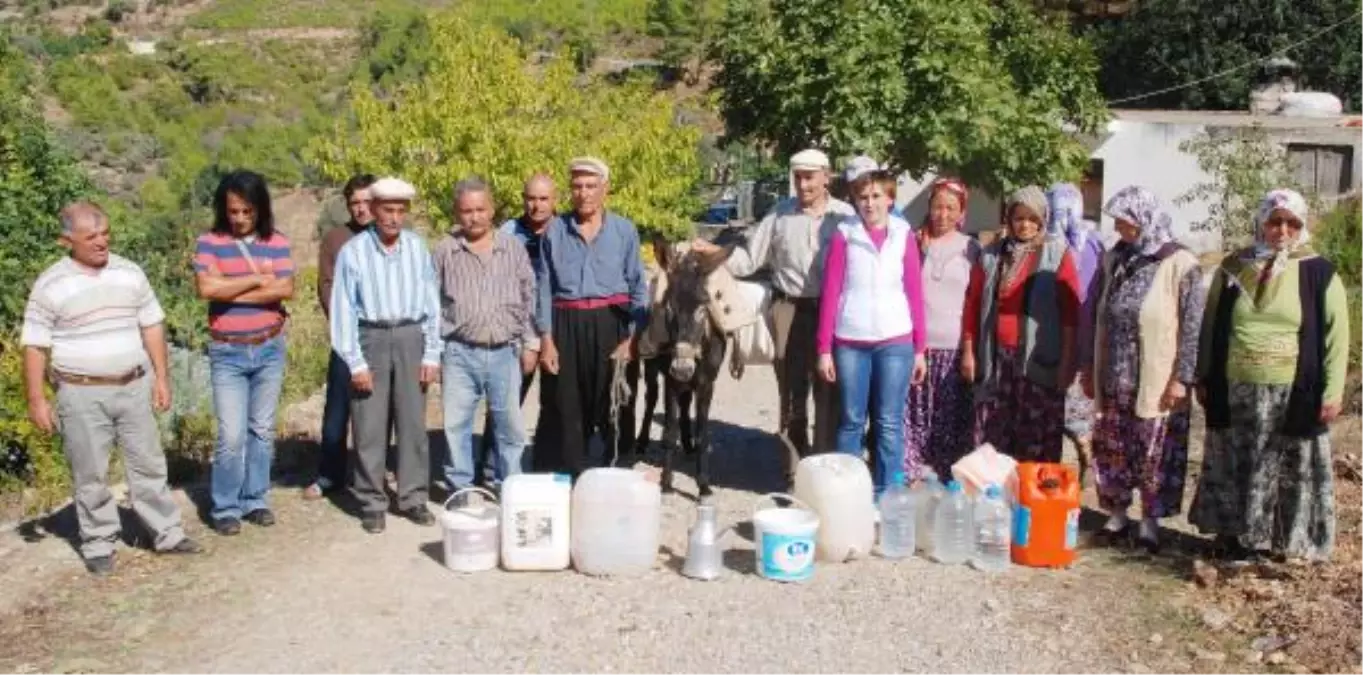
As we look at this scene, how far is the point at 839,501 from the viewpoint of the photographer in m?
5.21

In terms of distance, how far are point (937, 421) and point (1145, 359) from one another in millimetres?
1105

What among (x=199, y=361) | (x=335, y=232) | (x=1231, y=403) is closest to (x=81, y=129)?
(x=199, y=361)

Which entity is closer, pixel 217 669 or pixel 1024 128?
pixel 217 669

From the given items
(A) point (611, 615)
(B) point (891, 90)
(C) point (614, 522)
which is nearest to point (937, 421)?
(C) point (614, 522)

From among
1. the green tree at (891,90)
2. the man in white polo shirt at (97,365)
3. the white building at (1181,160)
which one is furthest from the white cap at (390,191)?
the white building at (1181,160)

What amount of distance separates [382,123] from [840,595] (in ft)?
42.4

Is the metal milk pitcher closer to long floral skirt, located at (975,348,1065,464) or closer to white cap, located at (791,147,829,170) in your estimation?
long floral skirt, located at (975,348,1065,464)

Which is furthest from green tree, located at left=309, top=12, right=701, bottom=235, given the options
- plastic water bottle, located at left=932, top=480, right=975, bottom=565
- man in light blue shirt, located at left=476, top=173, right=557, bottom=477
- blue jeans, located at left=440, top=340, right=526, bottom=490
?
plastic water bottle, located at left=932, top=480, right=975, bottom=565

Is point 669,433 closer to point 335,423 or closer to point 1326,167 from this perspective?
point 335,423

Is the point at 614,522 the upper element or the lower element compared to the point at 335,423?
lower

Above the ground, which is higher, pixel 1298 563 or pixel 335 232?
pixel 335 232

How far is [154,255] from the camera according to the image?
55.0 ft

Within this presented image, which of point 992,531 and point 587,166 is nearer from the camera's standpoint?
point 992,531

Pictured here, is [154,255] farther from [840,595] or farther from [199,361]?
[840,595]
